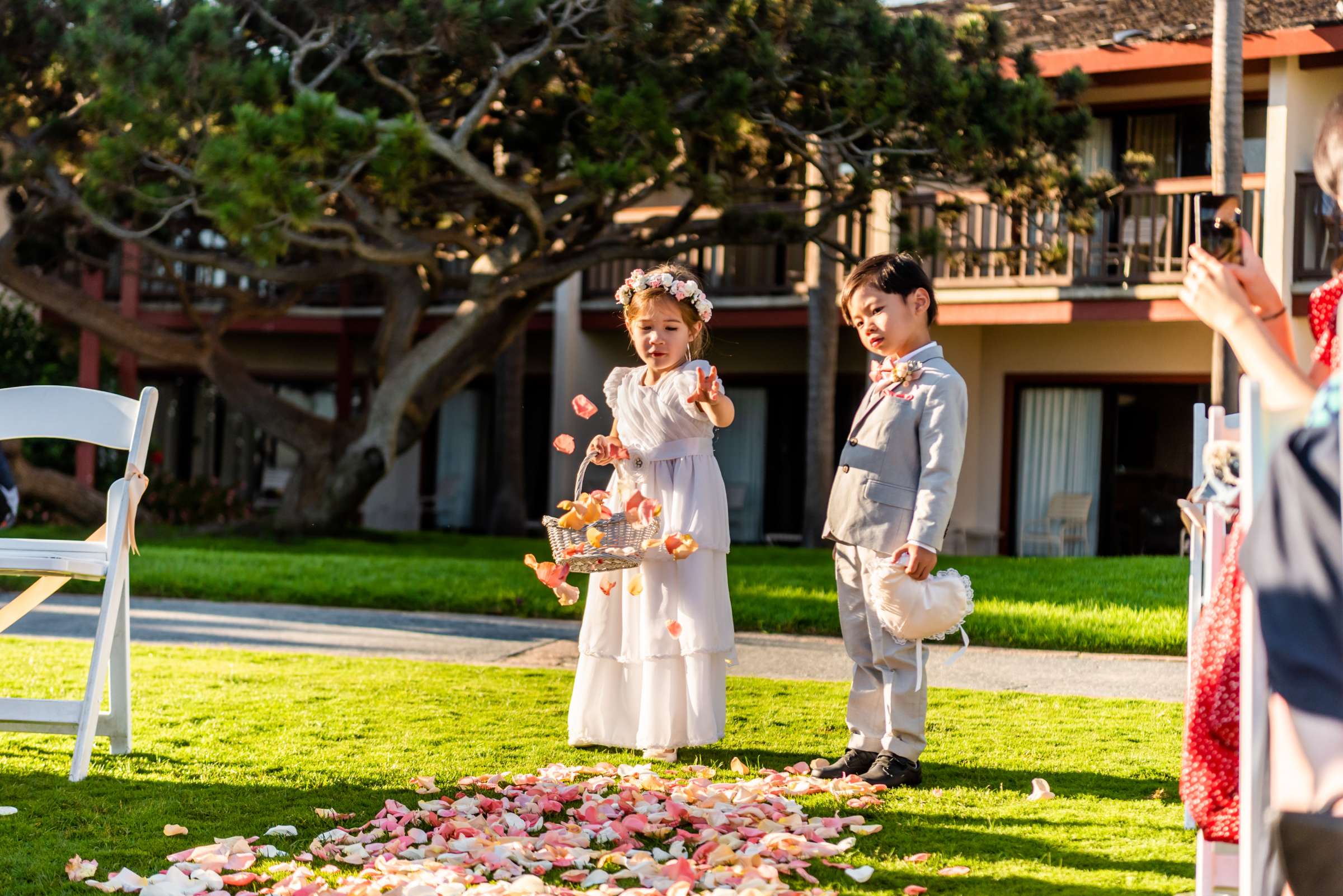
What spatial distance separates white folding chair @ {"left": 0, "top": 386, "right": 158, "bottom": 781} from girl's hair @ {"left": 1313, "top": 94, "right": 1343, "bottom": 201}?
309 centimetres

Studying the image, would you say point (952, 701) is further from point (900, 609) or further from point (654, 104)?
point (654, 104)

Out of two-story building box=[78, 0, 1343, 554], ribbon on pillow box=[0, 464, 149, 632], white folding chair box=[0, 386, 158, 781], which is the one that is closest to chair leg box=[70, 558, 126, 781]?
white folding chair box=[0, 386, 158, 781]

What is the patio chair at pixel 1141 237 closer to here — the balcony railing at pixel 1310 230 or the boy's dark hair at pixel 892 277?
the balcony railing at pixel 1310 230

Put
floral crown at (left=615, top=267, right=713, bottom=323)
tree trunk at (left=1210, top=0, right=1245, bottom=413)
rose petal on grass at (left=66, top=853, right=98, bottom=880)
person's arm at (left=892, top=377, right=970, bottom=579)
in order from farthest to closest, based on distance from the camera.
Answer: tree trunk at (left=1210, top=0, right=1245, bottom=413) < floral crown at (left=615, top=267, right=713, bottom=323) < person's arm at (left=892, top=377, right=970, bottom=579) < rose petal on grass at (left=66, top=853, right=98, bottom=880)

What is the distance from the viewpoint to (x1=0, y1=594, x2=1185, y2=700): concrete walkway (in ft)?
19.5

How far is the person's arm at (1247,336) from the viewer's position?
2088mm

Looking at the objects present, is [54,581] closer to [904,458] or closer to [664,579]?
[664,579]

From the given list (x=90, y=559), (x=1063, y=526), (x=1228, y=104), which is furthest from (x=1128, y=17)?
(x=90, y=559)

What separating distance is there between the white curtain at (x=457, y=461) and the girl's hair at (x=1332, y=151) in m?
16.9

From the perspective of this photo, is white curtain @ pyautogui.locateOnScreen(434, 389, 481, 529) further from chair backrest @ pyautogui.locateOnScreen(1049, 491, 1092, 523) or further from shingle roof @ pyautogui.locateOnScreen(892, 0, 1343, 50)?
chair backrest @ pyautogui.locateOnScreen(1049, 491, 1092, 523)

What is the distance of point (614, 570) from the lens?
4371 mm

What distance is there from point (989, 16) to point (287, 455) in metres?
12.2

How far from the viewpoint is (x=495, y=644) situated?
685cm

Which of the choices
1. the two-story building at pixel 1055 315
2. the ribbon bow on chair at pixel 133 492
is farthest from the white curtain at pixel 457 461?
the ribbon bow on chair at pixel 133 492
